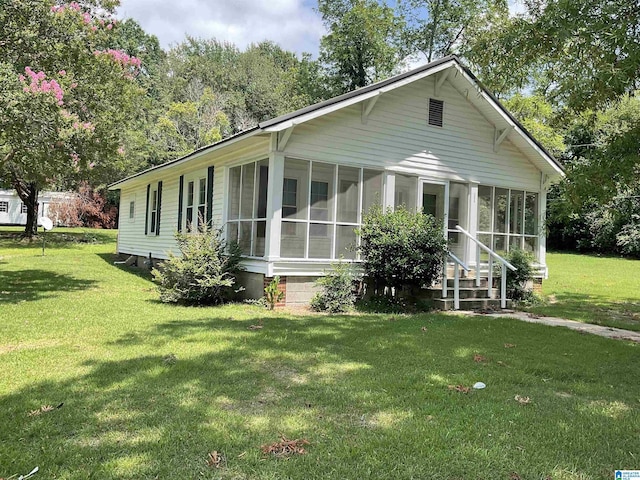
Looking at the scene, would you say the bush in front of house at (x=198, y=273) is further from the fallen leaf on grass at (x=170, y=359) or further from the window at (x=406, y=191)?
the window at (x=406, y=191)

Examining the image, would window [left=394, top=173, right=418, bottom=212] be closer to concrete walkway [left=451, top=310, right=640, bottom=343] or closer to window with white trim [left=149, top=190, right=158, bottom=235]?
concrete walkway [left=451, top=310, right=640, bottom=343]

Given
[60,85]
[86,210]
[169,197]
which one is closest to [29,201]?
[86,210]

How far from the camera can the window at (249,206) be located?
1040cm

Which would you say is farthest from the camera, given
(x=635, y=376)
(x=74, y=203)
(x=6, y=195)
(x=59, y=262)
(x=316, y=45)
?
(x=6, y=195)

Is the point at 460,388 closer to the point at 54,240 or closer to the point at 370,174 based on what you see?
the point at 370,174

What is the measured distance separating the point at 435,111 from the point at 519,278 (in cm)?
444

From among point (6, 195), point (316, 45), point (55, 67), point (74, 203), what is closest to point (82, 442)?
point (55, 67)

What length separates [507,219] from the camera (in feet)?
42.6

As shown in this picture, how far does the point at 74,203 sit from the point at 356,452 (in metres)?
40.9

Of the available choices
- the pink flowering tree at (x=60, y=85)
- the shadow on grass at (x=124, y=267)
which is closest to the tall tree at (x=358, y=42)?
the shadow on grass at (x=124, y=267)

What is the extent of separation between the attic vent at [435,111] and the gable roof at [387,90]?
2.57 ft

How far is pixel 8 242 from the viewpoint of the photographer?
2544 cm

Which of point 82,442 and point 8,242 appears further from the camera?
point 8,242

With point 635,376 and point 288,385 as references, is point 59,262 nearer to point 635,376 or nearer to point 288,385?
point 288,385
